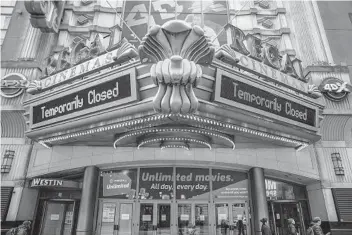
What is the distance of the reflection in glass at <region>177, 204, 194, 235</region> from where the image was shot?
11203 mm

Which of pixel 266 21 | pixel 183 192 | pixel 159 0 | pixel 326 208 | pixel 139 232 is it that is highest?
pixel 159 0

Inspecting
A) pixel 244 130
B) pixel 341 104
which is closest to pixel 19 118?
pixel 244 130

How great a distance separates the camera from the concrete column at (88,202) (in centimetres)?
1061

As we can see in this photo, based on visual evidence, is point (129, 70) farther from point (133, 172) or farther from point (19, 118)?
point (19, 118)

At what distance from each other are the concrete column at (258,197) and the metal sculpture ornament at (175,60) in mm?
6342

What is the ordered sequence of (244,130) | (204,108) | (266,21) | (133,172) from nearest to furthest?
(204,108)
(244,130)
(133,172)
(266,21)

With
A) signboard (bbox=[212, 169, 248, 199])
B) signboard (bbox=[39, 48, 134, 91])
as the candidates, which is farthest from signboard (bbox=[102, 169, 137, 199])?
signboard (bbox=[39, 48, 134, 91])

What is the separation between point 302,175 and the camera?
11.2 meters

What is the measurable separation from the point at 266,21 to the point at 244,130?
9.30 metres

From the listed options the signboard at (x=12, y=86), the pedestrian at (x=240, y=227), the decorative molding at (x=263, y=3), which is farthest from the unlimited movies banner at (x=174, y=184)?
the decorative molding at (x=263, y=3)

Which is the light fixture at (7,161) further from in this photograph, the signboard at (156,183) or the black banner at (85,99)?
the signboard at (156,183)

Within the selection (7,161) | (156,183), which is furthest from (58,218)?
(156,183)

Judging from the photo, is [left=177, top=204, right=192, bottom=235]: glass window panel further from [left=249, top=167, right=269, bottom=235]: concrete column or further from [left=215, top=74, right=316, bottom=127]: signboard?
[left=215, top=74, right=316, bottom=127]: signboard

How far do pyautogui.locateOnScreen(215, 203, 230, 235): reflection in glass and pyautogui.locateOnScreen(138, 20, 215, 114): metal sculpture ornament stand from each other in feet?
22.1
